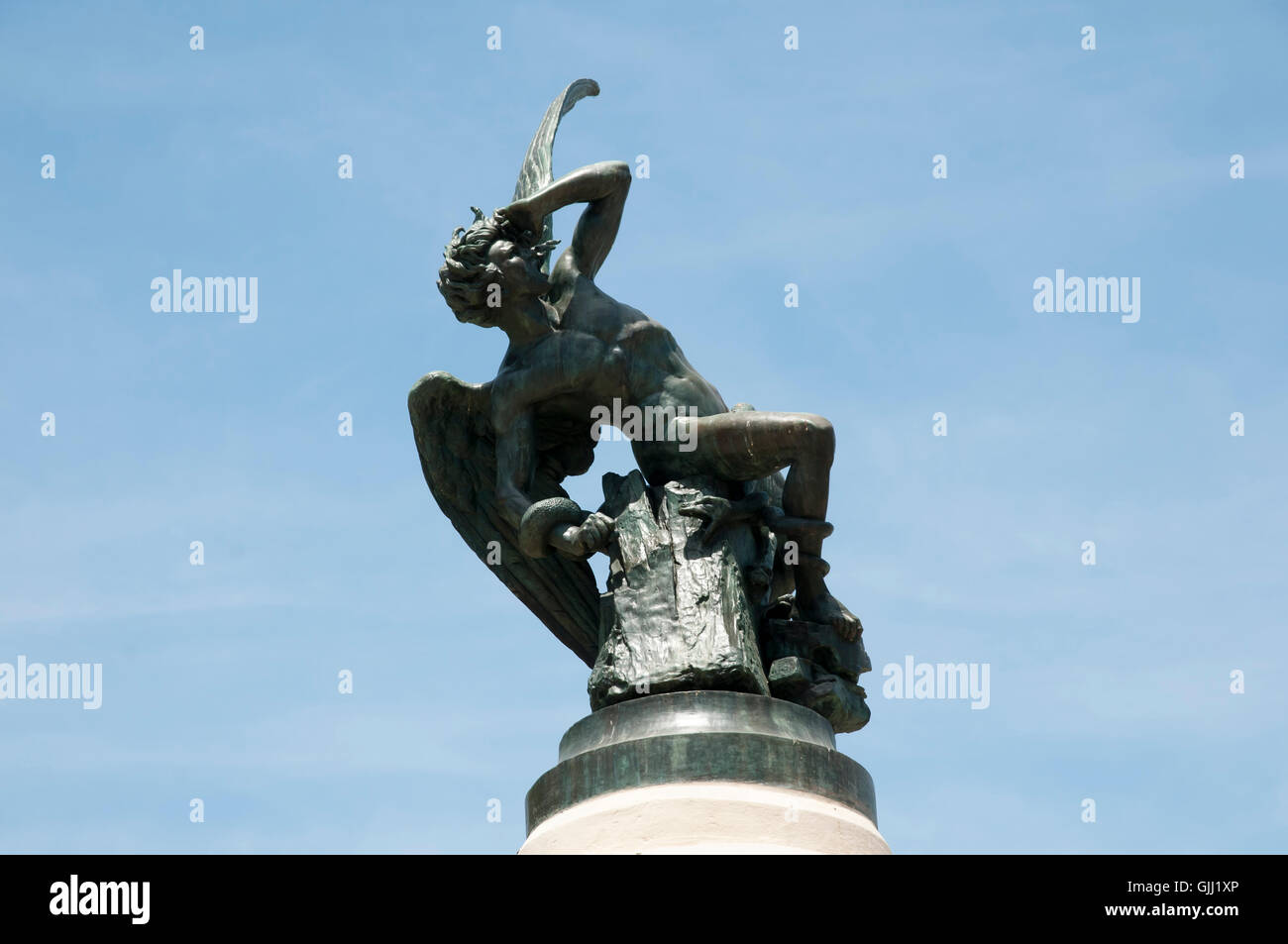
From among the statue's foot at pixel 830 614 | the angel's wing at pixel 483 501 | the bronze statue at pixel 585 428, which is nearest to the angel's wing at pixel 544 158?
the bronze statue at pixel 585 428

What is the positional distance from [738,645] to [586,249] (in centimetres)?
291

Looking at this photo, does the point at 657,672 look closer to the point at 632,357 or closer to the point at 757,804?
the point at 757,804

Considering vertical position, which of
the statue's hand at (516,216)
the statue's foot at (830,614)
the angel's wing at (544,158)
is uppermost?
the angel's wing at (544,158)

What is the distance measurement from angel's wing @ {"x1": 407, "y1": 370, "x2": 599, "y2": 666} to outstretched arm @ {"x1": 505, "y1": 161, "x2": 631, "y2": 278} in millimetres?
1062

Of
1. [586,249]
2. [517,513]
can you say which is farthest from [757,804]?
[586,249]

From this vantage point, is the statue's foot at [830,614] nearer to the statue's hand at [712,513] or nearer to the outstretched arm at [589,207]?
the statue's hand at [712,513]

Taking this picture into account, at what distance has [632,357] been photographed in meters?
12.3

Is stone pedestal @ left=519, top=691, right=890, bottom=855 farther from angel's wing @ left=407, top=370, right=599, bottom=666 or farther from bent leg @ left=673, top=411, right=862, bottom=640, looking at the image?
angel's wing @ left=407, top=370, right=599, bottom=666

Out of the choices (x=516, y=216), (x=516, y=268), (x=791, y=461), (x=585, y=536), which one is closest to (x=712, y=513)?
(x=791, y=461)

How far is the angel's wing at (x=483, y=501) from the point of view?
1271cm

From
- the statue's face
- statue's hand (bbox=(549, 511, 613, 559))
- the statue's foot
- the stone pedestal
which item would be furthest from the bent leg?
the statue's face

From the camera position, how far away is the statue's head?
12.1 metres

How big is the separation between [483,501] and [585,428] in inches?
33.8

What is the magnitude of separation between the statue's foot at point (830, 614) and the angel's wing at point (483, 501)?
137 cm
